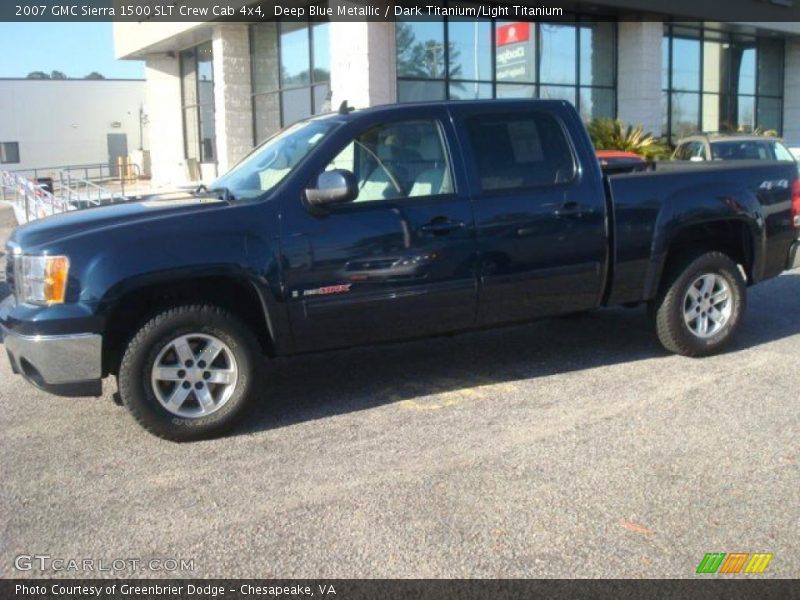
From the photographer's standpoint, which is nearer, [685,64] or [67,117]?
[685,64]

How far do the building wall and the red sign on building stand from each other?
3478 centimetres

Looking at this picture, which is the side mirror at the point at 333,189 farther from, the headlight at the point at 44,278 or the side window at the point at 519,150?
the headlight at the point at 44,278

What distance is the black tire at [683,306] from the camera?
6520 mm

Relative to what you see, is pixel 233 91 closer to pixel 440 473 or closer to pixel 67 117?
pixel 440 473

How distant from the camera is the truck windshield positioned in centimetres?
552

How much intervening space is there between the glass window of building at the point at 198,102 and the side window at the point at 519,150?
64.3 feet

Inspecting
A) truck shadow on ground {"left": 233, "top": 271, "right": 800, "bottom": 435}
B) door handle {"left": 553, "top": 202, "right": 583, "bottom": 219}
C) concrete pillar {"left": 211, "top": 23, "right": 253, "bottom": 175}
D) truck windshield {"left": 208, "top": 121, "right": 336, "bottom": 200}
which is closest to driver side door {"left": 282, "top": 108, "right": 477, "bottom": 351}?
truck windshield {"left": 208, "top": 121, "right": 336, "bottom": 200}

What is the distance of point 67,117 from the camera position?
48406 millimetres

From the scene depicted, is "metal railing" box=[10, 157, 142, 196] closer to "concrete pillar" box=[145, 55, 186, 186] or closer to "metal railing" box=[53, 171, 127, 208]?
"concrete pillar" box=[145, 55, 186, 186]

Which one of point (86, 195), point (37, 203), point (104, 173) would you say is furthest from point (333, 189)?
point (104, 173)

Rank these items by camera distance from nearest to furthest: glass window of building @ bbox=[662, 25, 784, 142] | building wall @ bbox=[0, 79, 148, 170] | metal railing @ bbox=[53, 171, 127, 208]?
1. metal railing @ bbox=[53, 171, 127, 208]
2. glass window of building @ bbox=[662, 25, 784, 142]
3. building wall @ bbox=[0, 79, 148, 170]

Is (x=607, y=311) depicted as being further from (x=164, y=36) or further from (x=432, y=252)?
(x=164, y=36)

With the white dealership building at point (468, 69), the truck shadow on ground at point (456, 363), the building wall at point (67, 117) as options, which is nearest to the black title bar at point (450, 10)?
the white dealership building at point (468, 69)

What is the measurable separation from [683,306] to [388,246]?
8.34 ft
